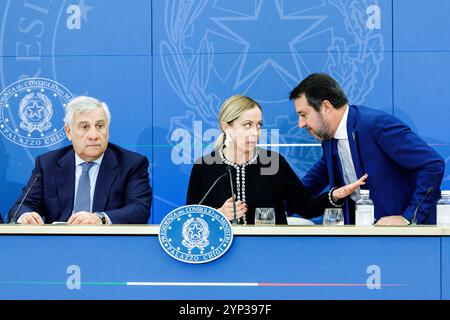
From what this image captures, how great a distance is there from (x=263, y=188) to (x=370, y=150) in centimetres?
62

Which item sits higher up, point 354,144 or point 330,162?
point 354,144

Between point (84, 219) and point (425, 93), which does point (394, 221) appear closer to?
point (84, 219)

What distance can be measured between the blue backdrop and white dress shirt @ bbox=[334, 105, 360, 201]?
494 mm

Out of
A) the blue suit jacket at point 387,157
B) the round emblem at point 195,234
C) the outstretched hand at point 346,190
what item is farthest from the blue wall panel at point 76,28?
the round emblem at point 195,234

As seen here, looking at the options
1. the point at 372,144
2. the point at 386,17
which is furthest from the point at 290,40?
the point at 372,144

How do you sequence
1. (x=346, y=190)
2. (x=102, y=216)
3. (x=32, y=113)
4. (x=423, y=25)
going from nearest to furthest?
(x=102, y=216) → (x=346, y=190) → (x=423, y=25) → (x=32, y=113)

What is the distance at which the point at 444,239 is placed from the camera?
11.7ft

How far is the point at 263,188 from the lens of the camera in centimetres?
470

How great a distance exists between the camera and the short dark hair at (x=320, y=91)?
486cm

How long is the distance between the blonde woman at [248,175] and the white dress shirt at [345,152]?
0.24 metres

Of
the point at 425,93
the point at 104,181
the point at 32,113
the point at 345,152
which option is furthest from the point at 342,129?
the point at 32,113

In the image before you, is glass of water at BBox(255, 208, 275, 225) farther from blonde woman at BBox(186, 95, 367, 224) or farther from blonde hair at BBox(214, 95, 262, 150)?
blonde hair at BBox(214, 95, 262, 150)

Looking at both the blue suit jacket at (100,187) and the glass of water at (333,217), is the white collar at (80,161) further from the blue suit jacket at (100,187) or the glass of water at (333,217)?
the glass of water at (333,217)

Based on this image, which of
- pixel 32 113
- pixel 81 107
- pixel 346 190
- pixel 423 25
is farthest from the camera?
pixel 32 113
